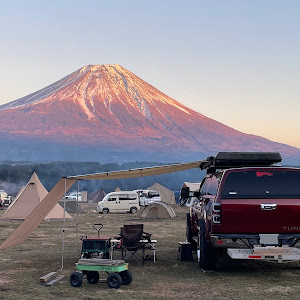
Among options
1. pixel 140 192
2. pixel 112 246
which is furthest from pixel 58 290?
pixel 140 192

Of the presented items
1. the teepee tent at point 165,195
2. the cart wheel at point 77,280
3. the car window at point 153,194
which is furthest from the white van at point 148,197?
the cart wheel at point 77,280

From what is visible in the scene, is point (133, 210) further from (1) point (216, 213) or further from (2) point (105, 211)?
(1) point (216, 213)

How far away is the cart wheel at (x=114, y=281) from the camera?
10664mm

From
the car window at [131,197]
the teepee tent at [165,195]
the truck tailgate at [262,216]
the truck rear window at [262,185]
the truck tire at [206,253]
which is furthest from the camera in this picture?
the teepee tent at [165,195]

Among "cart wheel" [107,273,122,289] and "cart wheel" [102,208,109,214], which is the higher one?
"cart wheel" [107,273,122,289]

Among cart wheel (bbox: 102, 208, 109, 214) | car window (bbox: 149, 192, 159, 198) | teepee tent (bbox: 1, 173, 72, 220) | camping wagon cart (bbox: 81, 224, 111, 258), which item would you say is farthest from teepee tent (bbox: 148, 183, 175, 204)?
camping wagon cart (bbox: 81, 224, 111, 258)

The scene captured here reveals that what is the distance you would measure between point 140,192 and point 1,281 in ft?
151

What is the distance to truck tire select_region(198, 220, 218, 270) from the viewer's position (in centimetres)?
1216

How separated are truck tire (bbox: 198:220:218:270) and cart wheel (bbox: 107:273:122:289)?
7.36 feet

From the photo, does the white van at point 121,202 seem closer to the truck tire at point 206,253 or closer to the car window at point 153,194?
the car window at point 153,194

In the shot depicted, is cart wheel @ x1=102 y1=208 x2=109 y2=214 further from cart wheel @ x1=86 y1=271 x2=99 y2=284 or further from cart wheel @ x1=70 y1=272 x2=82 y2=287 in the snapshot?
cart wheel @ x1=70 y1=272 x2=82 y2=287

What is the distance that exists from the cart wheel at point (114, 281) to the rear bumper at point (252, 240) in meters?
2.02

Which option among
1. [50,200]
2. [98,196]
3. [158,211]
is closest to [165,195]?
[98,196]

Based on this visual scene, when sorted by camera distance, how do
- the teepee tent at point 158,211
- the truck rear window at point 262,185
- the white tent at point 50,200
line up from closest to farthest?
the truck rear window at point 262,185 → the white tent at point 50,200 → the teepee tent at point 158,211
